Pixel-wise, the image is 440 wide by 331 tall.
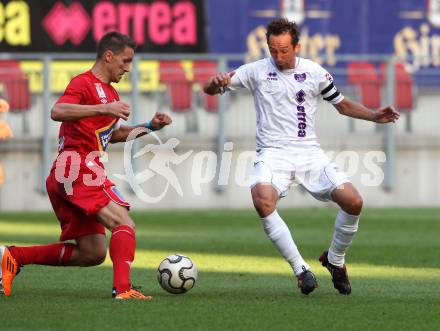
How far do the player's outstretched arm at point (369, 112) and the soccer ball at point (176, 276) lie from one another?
5.84ft

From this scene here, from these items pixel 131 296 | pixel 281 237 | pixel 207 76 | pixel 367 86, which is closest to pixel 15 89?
pixel 207 76

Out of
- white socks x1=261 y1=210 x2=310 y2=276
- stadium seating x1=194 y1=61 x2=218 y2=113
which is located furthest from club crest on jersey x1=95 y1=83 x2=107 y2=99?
stadium seating x1=194 y1=61 x2=218 y2=113

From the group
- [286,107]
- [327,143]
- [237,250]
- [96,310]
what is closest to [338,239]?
[286,107]

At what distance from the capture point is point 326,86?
412 inches

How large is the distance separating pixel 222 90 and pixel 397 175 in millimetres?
14495

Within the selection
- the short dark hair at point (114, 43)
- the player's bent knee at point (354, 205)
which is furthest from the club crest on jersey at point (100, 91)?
the player's bent knee at point (354, 205)

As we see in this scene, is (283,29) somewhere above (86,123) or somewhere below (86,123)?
above

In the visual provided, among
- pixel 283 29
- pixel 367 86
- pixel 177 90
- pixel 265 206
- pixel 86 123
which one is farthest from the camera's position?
pixel 367 86

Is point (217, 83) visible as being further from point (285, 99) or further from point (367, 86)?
point (367, 86)

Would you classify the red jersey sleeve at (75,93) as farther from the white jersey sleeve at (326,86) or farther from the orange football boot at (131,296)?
the white jersey sleeve at (326,86)

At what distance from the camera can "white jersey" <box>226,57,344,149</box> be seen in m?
10.3

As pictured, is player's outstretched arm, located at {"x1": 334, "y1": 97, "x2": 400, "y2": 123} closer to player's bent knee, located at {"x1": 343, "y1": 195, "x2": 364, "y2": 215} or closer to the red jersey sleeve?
player's bent knee, located at {"x1": 343, "y1": 195, "x2": 364, "y2": 215}

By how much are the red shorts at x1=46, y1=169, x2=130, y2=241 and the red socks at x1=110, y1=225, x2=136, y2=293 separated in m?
0.23

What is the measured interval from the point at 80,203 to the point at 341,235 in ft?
6.66
